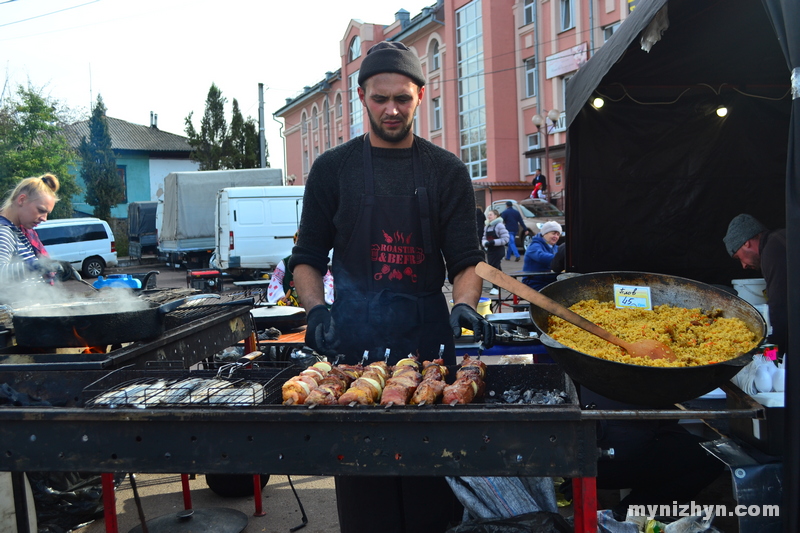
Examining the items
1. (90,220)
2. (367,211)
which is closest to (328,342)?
(367,211)

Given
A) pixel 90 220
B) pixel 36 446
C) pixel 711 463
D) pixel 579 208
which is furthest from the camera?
pixel 90 220

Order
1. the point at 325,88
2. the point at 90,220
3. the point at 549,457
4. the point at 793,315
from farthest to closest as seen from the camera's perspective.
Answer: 1. the point at 325,88
2. the point at 90,220
3. the point at 793,315
4. the point at 549,457

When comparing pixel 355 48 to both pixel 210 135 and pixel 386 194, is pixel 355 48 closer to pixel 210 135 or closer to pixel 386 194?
pixel 210 135

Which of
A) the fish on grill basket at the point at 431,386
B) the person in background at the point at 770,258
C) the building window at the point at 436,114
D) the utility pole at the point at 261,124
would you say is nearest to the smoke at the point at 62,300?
the fish on grill basket at the point at 431,386

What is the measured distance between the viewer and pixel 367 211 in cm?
249

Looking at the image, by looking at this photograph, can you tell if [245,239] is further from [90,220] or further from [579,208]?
[579,208]

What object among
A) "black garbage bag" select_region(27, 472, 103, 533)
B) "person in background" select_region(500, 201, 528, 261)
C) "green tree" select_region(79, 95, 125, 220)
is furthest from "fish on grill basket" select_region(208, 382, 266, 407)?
"green tree" select_region(79, 95, 125, 220)

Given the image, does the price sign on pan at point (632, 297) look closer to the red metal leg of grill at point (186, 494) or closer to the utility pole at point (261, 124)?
the red metal leg of grill at point (186, 494)

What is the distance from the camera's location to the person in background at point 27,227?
3.99 meters

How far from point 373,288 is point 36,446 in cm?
129

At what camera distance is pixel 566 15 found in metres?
23.8

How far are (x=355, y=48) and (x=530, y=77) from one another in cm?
1604

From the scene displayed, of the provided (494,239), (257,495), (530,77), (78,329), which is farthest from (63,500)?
(530,77)

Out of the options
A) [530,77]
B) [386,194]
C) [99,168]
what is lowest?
[386,194]
